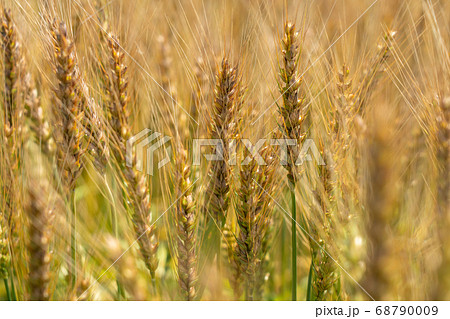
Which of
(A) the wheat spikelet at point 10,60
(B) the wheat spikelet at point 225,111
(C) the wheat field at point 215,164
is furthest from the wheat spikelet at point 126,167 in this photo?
(A) the wheat spikelet at point 10,60

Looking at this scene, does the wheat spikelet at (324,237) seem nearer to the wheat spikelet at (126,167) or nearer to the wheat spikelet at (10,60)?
the wheat spikelet at (126,167)

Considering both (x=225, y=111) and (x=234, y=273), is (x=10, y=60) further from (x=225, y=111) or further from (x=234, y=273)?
(x=234, y=273)

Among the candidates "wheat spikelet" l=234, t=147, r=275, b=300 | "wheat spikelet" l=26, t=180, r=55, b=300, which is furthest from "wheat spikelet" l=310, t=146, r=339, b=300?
"wheat spikelet" l=26, t=180, r=55, b=300

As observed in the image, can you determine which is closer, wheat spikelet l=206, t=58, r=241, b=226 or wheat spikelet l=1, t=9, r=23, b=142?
wheat spikelet l=206, t=58, r=241, b=226

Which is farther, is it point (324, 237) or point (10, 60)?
point (10, 60)

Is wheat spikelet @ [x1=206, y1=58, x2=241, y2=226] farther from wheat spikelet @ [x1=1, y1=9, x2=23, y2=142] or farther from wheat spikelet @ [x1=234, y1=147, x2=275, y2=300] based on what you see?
wheat spikelet @ [x1=1, y1=9, x2=23, y2=142]

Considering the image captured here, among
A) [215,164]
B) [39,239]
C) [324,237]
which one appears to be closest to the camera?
[39,239]

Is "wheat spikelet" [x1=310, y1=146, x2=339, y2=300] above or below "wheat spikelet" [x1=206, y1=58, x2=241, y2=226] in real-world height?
below

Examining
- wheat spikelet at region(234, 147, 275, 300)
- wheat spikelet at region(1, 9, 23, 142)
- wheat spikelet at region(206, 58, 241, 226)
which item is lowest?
wheat spikelet at region(234, 147, 275, 300)

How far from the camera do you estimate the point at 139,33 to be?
3.58 feet

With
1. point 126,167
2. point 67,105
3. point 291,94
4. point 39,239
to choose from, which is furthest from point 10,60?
point 291,94

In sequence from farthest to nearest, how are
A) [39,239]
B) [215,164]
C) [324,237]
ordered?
[215,164]
[324,237]
[39,239]
